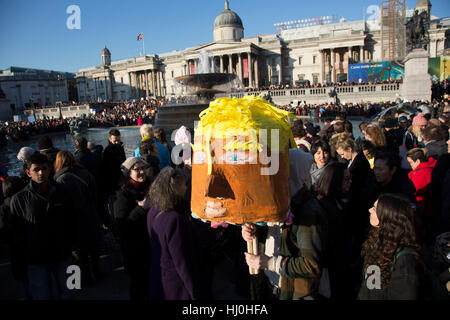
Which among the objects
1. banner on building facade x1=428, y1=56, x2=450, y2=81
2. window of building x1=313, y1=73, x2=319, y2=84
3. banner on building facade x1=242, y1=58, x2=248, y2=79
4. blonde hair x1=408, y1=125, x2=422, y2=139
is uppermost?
banner on building facade x1=242, y1=58, x2=248, y2=79

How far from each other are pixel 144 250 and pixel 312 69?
62029mm

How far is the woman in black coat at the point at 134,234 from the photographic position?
9.68 ft

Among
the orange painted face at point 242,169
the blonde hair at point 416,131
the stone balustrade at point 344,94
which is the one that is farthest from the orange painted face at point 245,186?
the stone balustrade at point 344,94

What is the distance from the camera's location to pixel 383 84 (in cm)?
3447

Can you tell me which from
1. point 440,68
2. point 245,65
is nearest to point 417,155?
point 440,68

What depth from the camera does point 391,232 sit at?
2096 millimetres

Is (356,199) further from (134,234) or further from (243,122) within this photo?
(134,234)

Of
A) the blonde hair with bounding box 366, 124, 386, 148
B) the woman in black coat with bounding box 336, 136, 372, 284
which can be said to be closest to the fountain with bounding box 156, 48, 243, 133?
the blonde hair with bounding box 366, 124, 386, 148

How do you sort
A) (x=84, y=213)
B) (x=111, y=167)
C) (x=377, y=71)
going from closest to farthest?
(x=84, y=213), (x=111, y=167), (x=377, y=71)

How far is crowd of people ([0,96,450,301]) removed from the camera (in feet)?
6.98

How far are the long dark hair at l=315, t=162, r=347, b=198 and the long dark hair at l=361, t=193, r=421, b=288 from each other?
448 mm

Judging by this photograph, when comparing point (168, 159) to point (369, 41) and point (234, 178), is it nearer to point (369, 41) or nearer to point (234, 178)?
point (234, 178)

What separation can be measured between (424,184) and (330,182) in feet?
8.62

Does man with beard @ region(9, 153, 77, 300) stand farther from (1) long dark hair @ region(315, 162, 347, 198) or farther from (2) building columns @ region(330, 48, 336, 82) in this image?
(2) building columns @ region(330, 48, 336, 82)
